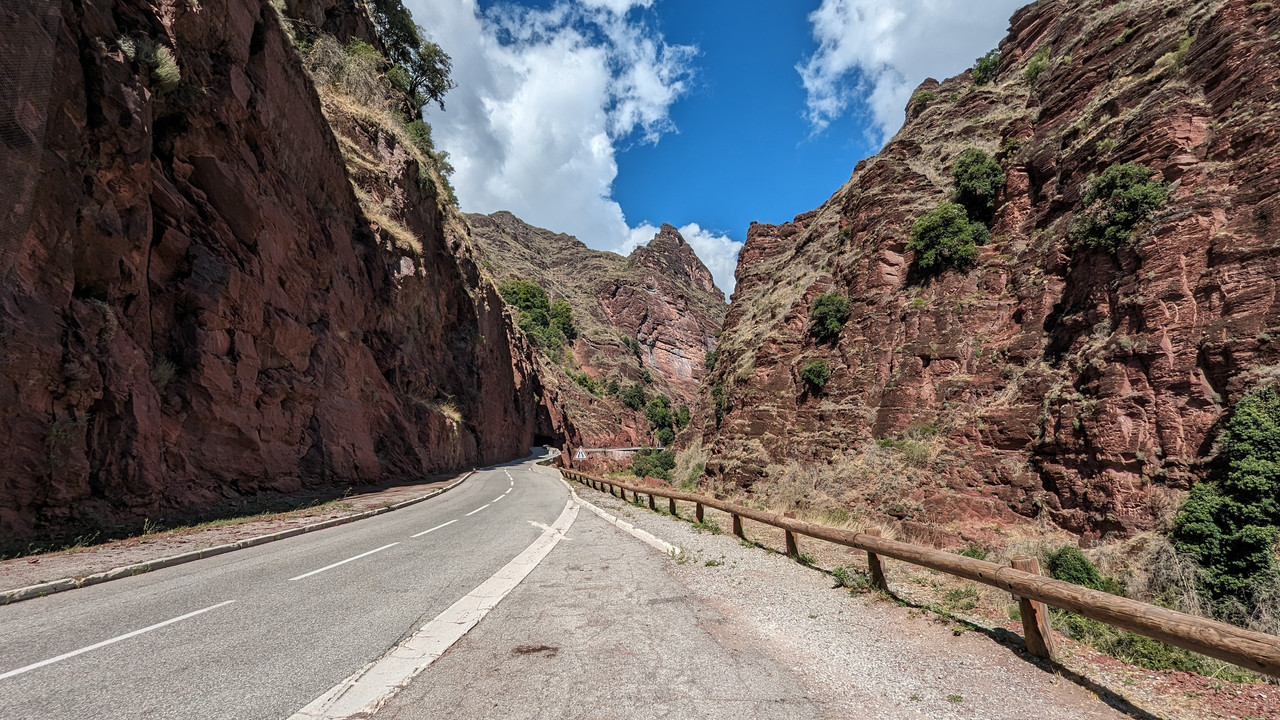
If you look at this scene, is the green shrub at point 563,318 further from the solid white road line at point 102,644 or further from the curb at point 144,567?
the solid white road line at point 102,644

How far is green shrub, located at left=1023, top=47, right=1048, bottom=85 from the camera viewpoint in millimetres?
24516

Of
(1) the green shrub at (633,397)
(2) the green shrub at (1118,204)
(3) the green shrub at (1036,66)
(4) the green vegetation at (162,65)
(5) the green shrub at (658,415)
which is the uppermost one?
(3) the green shrub at (1036,66)

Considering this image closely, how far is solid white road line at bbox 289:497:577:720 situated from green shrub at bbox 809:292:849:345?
2275 cm

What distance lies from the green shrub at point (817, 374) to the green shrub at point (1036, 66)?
17786 mm

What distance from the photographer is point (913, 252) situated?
2408cm

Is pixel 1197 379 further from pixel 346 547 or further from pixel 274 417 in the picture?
pixel 274 417

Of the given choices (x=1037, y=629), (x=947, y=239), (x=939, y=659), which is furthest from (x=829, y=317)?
(x=939, y=659)

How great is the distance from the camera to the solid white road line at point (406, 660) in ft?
11.1

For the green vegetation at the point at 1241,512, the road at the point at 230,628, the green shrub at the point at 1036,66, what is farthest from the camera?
the green shrub at the point at 1036,66

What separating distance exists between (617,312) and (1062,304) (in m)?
109

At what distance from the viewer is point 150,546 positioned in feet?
30.1

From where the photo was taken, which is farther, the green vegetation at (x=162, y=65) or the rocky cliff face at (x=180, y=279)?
the green vegetation at (x=162, y=65)

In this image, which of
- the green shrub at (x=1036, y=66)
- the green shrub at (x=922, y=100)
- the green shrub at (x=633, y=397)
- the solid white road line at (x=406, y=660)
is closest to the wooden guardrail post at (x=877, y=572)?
the solid white road line at (x=406, y=660)

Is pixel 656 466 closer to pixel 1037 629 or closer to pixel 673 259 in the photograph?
pixel 1037 629
